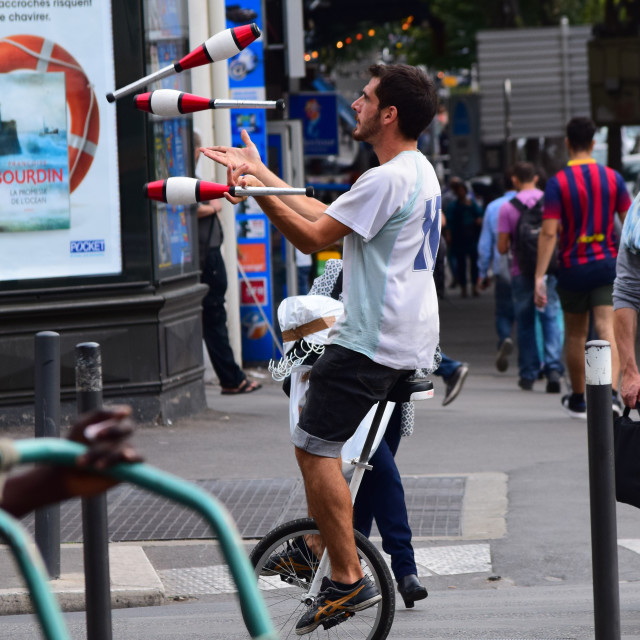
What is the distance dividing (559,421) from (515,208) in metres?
2.66

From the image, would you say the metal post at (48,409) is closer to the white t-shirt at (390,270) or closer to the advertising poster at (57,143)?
the white t-shirt at (390,270)

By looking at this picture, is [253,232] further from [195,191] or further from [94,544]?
[195,191]

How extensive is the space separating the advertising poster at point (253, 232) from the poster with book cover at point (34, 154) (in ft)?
12.8

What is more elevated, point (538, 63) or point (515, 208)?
point (538, 63)

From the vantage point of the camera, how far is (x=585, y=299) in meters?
9.35

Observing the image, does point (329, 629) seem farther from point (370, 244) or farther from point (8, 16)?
point (8, 16)

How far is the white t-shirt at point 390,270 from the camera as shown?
14.4 ft

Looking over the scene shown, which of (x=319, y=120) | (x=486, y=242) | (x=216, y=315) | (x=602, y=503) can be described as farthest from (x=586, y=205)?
(x=319, y=120)

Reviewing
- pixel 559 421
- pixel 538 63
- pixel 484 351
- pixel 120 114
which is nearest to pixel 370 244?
pixel 120 114

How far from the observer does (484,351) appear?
50.2 feet

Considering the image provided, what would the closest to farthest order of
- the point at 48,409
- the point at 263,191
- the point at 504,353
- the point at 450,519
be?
the point at 263,191 < the point at 48,409 < the point at 450,519 < the point at 504,353

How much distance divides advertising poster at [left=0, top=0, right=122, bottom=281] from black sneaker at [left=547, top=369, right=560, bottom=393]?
4336 mm

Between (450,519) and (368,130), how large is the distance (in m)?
2.74

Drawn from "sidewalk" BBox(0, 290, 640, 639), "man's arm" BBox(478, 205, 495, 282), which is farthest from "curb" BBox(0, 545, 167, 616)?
"man's arm" BBox(478, 205, 495, 282)
